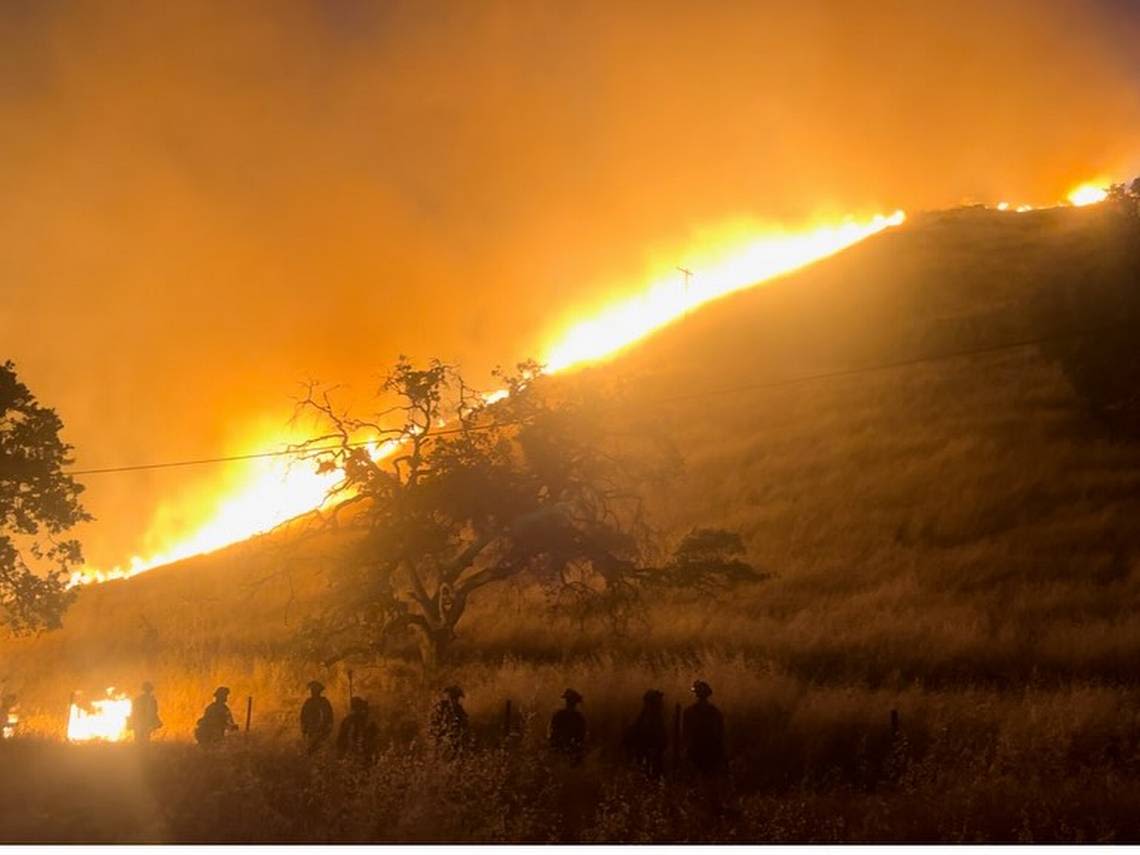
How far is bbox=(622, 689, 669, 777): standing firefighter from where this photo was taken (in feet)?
47.6

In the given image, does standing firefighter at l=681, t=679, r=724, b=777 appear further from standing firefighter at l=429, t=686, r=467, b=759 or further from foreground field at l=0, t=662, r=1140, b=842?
standing firefighter at l=429, t=686, r=467, b=759

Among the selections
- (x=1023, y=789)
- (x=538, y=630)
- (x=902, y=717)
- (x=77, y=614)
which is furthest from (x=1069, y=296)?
(x=77, y=614)

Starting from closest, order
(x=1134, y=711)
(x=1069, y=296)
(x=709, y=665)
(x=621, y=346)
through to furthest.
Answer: (x=1134, y=711) < (x=709, y=665) < (x=1069, y=296) < (x=621, y=346)

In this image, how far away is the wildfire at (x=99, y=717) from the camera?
21.0m

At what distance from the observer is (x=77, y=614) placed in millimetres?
44844

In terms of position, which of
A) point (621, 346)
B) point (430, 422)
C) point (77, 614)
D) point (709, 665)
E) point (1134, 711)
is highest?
point (621, 346)

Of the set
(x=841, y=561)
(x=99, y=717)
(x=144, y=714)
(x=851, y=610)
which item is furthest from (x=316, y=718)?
(x=841, y=561)

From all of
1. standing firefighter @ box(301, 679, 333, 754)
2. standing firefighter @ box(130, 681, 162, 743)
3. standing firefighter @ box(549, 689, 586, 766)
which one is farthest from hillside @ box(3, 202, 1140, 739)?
standing firefighter @ box(549, 689, 586, 766)

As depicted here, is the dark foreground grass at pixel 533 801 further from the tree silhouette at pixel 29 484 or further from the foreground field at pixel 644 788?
the tree silhouette at pixel 29 484

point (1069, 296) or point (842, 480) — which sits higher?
point (1069, 296)

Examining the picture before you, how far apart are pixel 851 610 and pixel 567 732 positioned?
13.3 m

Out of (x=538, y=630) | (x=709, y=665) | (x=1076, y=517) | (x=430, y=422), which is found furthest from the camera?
(x=1076, y=517)

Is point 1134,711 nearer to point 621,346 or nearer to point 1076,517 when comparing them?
point 1076,517

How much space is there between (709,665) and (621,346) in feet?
179
